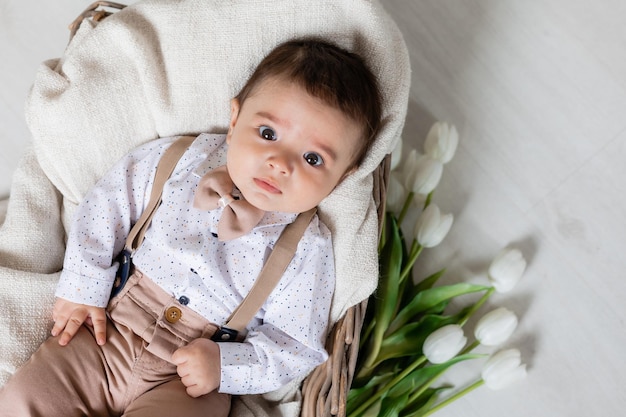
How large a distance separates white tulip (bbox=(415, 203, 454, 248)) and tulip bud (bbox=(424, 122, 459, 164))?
12 cm

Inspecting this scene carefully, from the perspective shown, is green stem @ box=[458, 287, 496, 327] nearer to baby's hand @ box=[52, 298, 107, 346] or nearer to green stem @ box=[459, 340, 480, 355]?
green stem @ box=[459, 340, 480, 355]

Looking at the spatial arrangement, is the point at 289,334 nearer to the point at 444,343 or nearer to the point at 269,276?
the point at 269,276

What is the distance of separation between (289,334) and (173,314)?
24cm

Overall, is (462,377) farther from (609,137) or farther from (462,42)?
(462,42)

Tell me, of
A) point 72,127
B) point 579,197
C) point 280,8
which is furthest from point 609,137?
point 72,127

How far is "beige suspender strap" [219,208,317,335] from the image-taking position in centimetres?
126

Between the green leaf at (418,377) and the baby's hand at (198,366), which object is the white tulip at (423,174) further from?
the baby's hand at (198,366)

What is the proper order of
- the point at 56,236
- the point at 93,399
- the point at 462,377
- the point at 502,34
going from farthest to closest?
the point at 502,34, the point at 462,377, the point at 56,236, the point at 93,399

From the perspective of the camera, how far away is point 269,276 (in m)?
1.26

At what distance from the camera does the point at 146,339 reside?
1.26 m

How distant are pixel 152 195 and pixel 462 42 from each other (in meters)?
0.97

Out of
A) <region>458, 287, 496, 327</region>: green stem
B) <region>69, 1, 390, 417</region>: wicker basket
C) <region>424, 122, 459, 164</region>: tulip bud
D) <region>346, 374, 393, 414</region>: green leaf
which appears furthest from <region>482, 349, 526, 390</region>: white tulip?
<region>424, 122, 459, 164</region>: tulip bud

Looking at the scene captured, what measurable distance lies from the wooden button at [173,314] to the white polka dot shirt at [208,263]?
3 centimetres

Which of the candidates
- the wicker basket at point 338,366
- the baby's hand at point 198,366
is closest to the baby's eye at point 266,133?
the wicker basket at point 338,366
